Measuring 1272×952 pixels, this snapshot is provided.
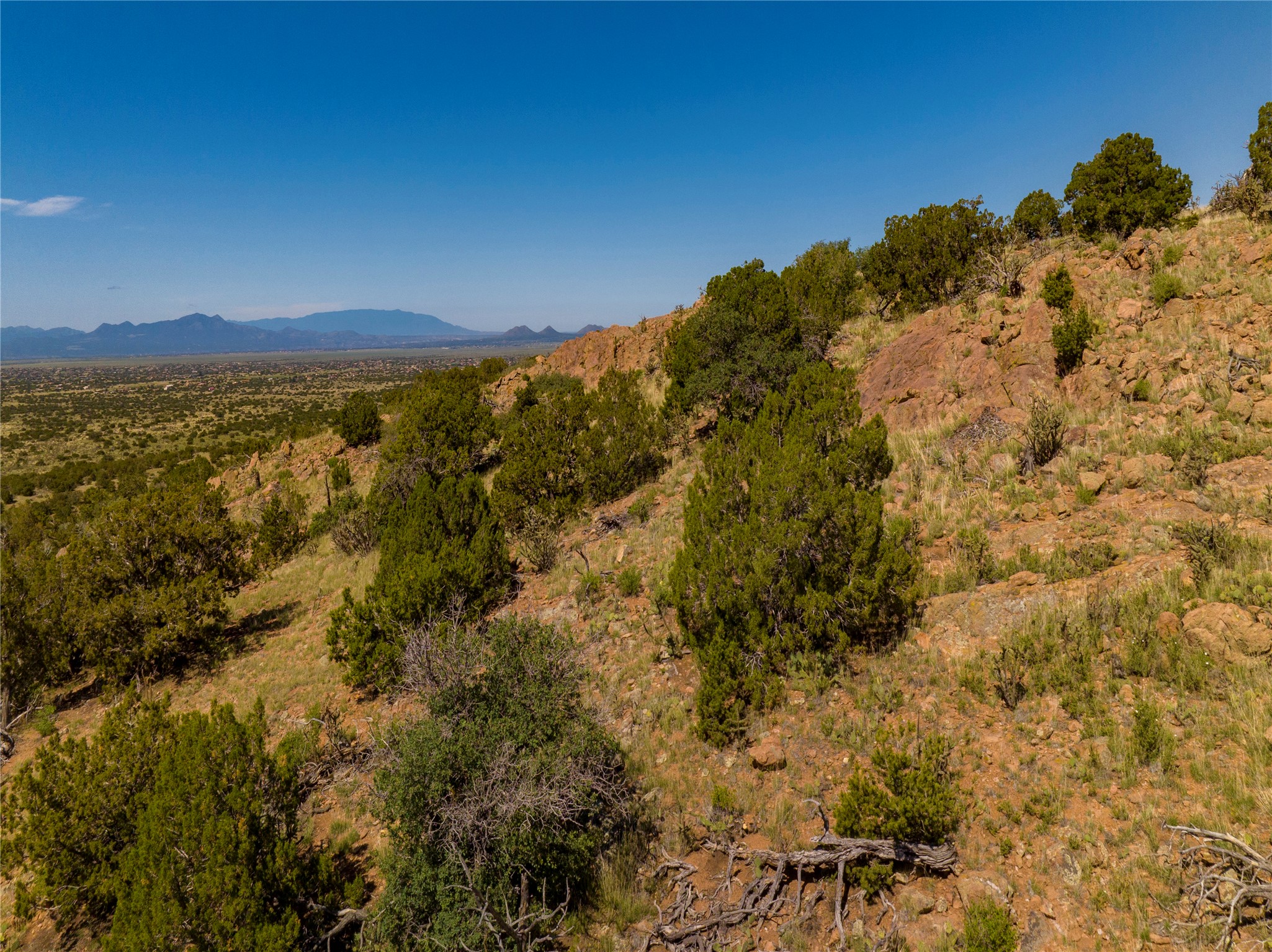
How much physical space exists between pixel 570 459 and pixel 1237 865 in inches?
546

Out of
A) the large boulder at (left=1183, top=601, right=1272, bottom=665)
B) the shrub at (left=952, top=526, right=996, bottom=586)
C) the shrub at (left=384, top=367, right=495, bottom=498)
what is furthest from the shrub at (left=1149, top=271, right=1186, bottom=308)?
the shrub at (left=384, top=367, right=495, bottom=498)

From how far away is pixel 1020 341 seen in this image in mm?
11656

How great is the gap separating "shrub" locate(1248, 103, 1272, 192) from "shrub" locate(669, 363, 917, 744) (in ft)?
45.3

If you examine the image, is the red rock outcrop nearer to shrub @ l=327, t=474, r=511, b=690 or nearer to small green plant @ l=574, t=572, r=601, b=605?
shrub @ l=327, t=474, r=511, b=690

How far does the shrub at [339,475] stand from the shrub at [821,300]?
19.2m

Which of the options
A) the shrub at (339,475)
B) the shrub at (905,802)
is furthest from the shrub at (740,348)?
the shrub at (339,475)

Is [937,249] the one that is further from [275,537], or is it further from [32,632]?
[32,632]

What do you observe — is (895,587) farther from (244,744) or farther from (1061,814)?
(244,744)

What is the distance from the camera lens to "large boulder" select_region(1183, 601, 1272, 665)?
16.0 ft

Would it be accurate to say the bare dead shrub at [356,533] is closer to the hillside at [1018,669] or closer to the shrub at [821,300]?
the hillside at [1018,669]

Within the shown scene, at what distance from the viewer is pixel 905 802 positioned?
14.7 feet

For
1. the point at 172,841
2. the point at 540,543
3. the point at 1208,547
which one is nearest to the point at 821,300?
the point at 540,543

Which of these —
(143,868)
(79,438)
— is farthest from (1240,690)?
(79,438)

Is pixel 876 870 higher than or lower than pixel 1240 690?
lower
